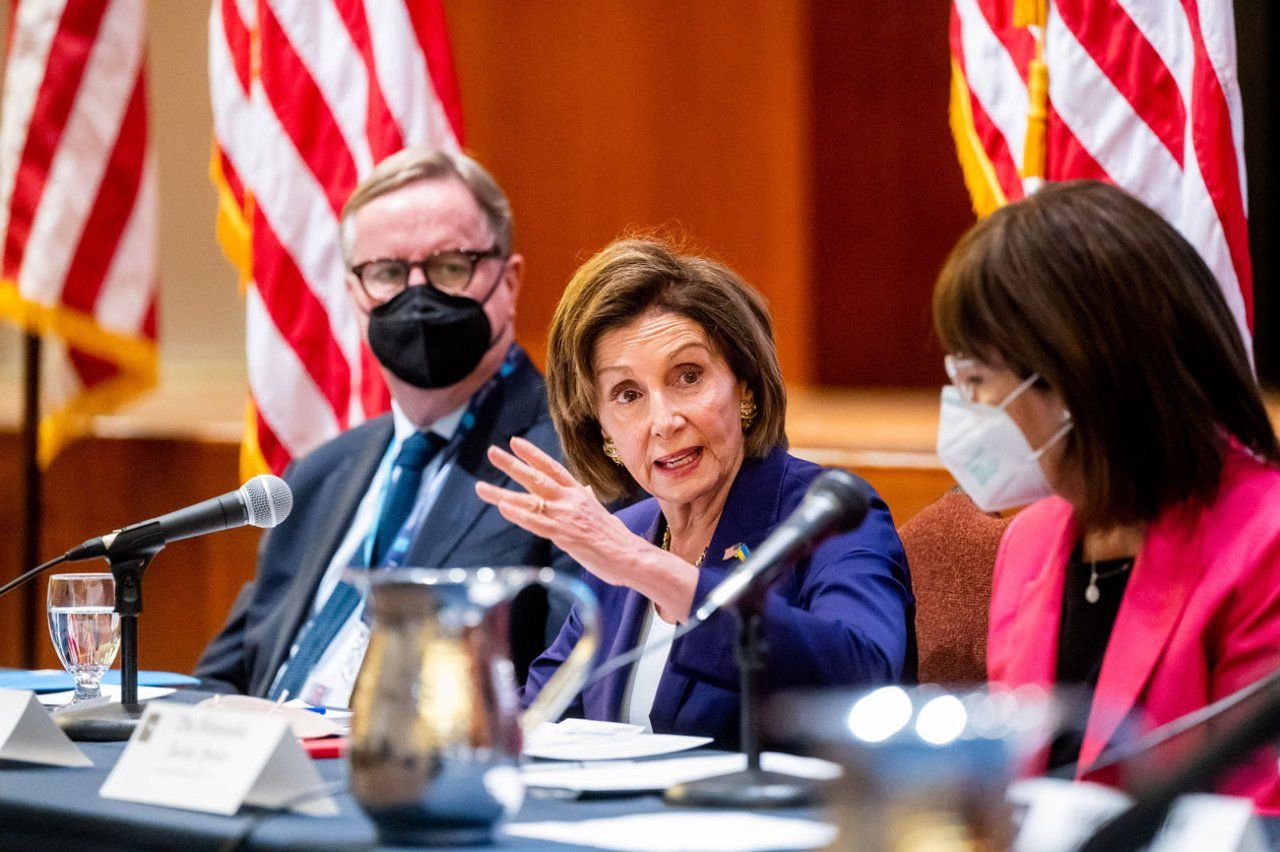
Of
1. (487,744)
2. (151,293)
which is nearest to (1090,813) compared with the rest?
(487,744)

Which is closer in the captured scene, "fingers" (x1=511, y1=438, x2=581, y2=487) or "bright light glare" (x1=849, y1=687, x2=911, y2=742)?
"bright light glare" (x1=849, y1=687, x2=911, y2=742)

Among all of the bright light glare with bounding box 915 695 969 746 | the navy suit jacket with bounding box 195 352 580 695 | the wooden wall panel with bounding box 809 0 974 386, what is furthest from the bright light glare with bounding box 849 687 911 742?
the wooden wall panel with bounding box 809 0 974 386

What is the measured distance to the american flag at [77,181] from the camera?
189 inches

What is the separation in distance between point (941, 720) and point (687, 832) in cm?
38

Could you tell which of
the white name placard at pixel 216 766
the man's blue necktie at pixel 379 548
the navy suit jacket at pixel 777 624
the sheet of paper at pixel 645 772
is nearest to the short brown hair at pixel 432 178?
the man's blue necktie at pixel 379 548

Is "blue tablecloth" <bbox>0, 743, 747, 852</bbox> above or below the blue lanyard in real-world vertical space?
below

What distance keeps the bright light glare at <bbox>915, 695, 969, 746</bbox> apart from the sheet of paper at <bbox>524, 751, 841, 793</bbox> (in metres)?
0.45

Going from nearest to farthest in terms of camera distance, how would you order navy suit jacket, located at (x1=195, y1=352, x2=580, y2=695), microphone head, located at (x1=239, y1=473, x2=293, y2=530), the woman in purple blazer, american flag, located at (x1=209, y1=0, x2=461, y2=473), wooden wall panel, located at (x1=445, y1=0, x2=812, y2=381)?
microphone head, located at (x1=239, y1=473, x2=293, y2=530) → the woman in purple blazer → navy suit jacket, located at (x1=195, y1=352, x2=580, y2=695) → american flag, located at (x1=209, y1=0, x2=461, y2=473) → wooden wall panel, located at (x1=445, y1=0, x2=812, y2=381)

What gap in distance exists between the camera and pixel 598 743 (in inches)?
79.2

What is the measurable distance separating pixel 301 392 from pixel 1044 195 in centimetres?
273

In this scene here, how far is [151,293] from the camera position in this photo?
5066 millimetres

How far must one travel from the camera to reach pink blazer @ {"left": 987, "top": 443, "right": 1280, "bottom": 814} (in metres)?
1.88

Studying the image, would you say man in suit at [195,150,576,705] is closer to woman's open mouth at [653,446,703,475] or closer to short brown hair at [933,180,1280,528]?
woman's open mouth at [653,446,703,475]

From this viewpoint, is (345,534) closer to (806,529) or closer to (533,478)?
(533,478)
